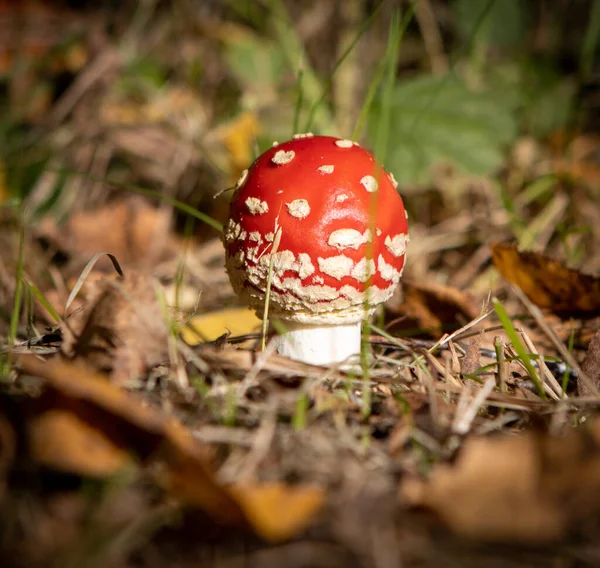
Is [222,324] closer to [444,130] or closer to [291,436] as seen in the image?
[291,436]

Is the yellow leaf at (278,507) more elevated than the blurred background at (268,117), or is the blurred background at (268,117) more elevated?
the blurred background at (268,117)

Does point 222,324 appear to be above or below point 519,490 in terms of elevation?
above

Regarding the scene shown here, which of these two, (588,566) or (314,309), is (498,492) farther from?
(314,309)

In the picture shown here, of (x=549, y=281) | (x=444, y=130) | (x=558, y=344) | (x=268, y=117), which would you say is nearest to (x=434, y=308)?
(x=549, y=281)

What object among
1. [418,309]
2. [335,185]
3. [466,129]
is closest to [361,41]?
[466,129]

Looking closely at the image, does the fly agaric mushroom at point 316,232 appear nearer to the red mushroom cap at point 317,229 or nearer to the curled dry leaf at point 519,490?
the red mushroom cap at point 317,229

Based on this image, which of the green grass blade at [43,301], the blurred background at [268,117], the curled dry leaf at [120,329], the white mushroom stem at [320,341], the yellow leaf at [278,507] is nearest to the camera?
the yellow leaf at [278,507]

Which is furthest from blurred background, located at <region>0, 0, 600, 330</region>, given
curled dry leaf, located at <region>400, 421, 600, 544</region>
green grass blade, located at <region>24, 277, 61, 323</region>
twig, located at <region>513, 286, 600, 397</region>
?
curled dry leaf, located at <region>400, 421, 600, 544</region>

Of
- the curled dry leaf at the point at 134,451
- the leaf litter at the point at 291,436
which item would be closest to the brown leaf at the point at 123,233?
the leaf litter at the point at 291,436
